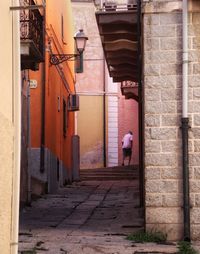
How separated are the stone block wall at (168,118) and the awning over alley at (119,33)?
1.43 meters

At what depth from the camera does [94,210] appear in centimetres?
1310

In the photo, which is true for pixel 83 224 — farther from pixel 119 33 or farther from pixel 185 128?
pixel 119 33

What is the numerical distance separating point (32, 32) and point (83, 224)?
3.82 meters

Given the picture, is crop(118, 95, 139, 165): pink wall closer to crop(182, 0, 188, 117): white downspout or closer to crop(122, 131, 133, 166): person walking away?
crop(122, 131, 133, 166): person walking away

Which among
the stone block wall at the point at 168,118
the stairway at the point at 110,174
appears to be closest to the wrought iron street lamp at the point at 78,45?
the stairway at the point at 110,174

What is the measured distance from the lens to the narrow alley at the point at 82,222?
851 cm

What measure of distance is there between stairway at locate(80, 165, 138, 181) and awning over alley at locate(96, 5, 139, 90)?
1133 centimetres

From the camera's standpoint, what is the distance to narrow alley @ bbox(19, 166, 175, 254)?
8508mm

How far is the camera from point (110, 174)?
2486 centimetres

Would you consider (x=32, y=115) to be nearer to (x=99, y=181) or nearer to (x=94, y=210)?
(x=94, y=210)

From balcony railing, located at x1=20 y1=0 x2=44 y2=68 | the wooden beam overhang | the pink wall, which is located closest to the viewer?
the wooden beam overhang

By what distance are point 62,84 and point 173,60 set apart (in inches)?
494

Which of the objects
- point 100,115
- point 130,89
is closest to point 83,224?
point 130,89

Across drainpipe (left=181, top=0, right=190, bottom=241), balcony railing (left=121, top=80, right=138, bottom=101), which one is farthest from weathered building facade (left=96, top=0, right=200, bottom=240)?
balcony railing (left=121, top=80, right=138, bottom=101)
